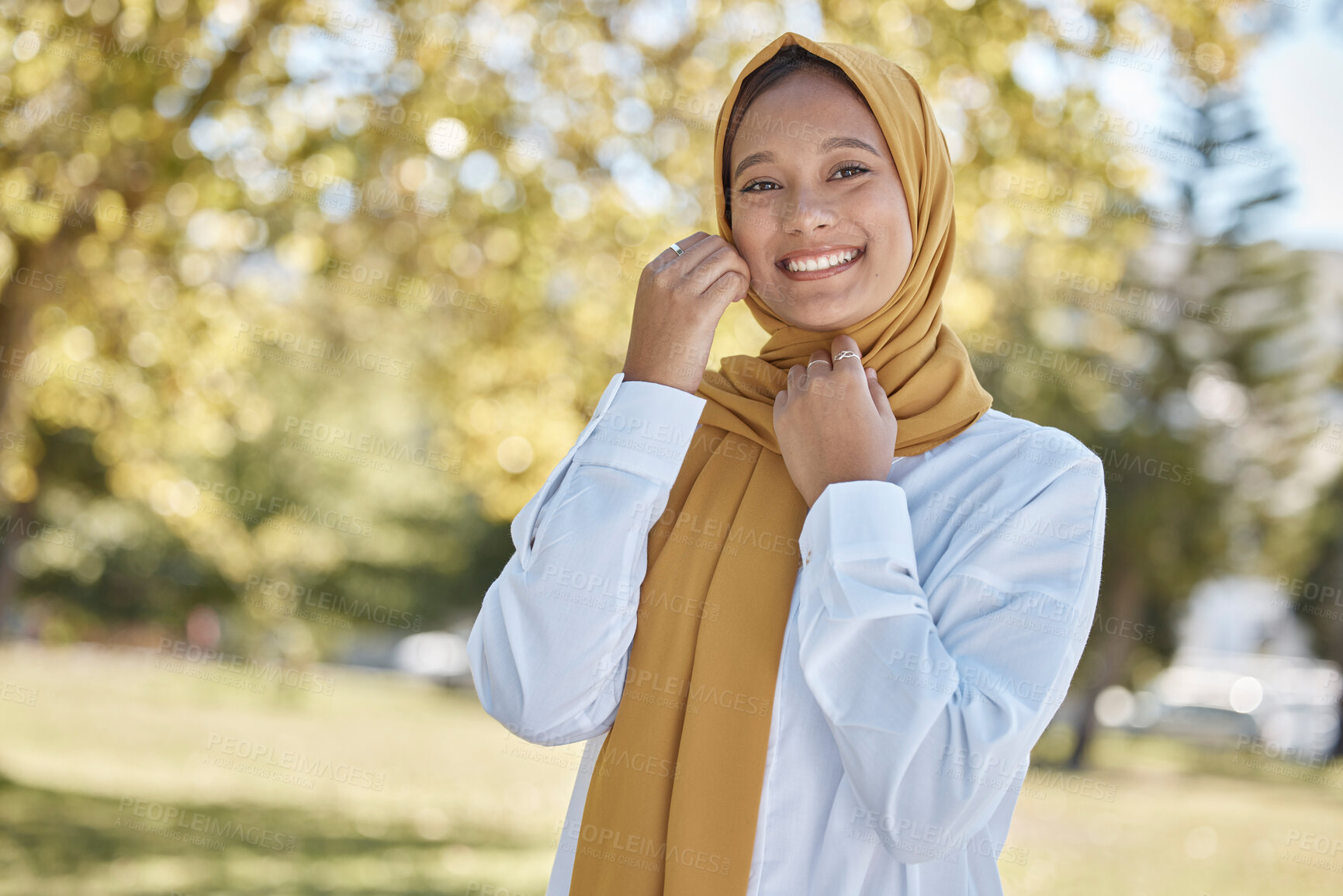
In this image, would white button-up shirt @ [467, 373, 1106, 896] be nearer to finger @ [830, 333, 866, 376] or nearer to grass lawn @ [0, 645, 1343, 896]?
finger @ [830, 333, 866, 376]

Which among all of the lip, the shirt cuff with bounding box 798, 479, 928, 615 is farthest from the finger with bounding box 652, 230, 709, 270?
the shirt cuff with bounding box 798, 479, 928, 615

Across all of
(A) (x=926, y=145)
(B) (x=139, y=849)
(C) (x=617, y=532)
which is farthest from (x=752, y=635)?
(B) (x=139, y=849)

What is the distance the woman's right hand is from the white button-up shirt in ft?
0.16

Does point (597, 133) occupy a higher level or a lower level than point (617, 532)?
higher

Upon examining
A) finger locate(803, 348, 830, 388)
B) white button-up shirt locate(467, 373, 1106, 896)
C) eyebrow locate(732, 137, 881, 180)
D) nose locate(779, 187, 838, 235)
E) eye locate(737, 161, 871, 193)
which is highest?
eyebrow locate(732, 137, 881, 180)

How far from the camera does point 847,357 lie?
5.40 ft

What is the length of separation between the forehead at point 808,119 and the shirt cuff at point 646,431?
42 centimetres

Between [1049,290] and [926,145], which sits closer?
[926,145]

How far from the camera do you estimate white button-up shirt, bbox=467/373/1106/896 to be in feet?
4.36

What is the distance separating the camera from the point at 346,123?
5.67 m

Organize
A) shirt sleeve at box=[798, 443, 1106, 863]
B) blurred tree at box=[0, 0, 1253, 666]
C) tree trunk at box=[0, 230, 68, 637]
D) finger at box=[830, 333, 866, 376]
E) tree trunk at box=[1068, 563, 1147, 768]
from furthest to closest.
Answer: tree trunk at box=[1068, 563, 1147, 768]
tree trunk at box=[0, 230, 68, 637]
blurred tree at box=[0, 0, 1253, 666]
finger at box=[830, 333, 866, 376]
shirt sleeve at box=[798, 443, 1106, 863]

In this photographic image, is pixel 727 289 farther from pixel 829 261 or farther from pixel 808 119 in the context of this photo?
pixel 808 119

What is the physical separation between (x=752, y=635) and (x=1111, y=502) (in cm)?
2001

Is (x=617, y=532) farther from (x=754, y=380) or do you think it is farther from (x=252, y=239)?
(x=252, y=239)
